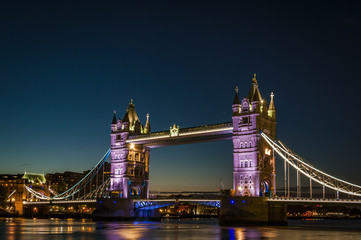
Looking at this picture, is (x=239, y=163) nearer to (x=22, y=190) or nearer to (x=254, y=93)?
(x=254, y=93)

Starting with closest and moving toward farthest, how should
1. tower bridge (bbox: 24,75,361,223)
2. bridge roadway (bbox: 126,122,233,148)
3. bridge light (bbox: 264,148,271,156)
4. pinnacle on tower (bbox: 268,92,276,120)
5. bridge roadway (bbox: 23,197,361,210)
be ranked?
bridge roadway (bbox: 23,197,361,210), tower bridge (bbox: 24,75,361,223), bridge light (bbox: 264,148,271,156), pinnacle on tower (bbox: 268,92,276,120), bridge roadway (bbox: 126,122,233,148)

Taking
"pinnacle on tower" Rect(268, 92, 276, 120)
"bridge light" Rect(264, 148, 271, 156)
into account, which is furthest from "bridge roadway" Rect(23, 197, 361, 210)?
"pinnacle on tower" Rect(268, 92, 276, 120)

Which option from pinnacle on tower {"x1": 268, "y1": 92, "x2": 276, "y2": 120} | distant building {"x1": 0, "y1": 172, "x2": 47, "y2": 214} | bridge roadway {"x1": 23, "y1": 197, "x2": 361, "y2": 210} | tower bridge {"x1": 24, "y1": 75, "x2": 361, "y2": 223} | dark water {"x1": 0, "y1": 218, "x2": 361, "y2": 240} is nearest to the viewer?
dark water {"x1": 0, "y1": 218, "x2": 361, "y2": 240}

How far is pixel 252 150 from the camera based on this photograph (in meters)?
70.6

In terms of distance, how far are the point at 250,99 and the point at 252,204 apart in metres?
17.0

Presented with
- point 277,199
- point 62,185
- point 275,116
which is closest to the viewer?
point 277,199

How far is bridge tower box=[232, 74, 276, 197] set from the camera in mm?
70000

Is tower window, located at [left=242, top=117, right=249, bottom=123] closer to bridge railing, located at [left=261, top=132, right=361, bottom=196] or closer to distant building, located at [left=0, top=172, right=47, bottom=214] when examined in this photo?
bridge railing, located at [left=261, top=132, right=361, bottom=196]

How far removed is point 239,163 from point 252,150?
3.06 metres

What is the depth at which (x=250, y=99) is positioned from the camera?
73812 mm

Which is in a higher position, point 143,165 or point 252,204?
point 143,165

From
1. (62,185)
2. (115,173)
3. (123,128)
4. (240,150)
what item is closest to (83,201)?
(115,173)

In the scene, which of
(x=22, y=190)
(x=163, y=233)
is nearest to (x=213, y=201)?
(x=163, y=233)

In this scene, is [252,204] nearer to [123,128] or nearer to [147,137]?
[147,137]
